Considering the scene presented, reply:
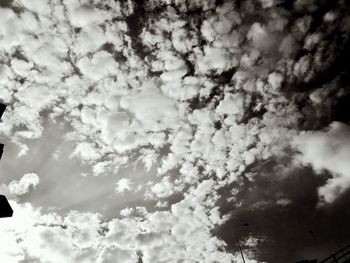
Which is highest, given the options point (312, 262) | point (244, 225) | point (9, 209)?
point (244, 225)

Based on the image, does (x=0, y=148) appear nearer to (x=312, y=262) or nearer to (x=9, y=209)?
(x=9, y=209)

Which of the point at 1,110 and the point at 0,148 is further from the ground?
the point at 1,110

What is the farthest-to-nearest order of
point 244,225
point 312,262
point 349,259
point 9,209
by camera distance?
point 244,225
point 312,262
point 349,259
point 9,209

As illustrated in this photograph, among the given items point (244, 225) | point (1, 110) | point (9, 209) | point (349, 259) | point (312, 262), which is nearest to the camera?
point (9, 209)

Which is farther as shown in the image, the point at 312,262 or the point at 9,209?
the point at 312,262

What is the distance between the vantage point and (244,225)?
107ft

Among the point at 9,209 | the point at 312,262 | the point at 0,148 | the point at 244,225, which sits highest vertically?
the point at 244,225

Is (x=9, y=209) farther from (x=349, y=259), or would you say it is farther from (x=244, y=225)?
(x=244, y=225)

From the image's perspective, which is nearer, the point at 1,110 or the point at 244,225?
the point at 1,110

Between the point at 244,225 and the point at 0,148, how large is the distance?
103 ft

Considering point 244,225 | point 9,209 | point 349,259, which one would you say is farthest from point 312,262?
point 9,209

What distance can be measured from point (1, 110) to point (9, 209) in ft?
5.59

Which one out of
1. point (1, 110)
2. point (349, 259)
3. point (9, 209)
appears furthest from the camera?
point (349, 259)

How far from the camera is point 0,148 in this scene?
16.8 ft
